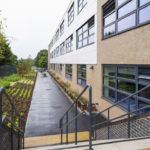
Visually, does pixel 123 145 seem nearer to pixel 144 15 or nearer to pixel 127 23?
pixel 144 15

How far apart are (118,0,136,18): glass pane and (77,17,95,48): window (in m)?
4.77

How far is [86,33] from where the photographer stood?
16.7 m

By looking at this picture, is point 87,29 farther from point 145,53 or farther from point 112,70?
point 145,53

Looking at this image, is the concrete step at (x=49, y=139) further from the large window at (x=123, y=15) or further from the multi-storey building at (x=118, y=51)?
the large window at (x=123, y=15)

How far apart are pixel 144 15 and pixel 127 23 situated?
1369 mm

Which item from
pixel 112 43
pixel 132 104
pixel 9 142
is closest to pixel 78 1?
pixel 112 43

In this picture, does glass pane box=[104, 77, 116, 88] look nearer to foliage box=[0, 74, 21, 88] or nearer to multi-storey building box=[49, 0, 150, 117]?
multi-storey building box=[49, 0, 150, 117]

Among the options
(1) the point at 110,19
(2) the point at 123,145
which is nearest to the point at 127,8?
(1) the point at 110,19

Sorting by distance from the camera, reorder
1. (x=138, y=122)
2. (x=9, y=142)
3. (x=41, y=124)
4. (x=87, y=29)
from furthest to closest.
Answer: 1. (x=87, y=29)
2. (x=41, y=124)
3. (x=138, y=122)
4. (x=9, y=142)

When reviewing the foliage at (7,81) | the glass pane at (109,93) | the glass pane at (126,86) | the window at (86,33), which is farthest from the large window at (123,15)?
the foliage at (7,81)

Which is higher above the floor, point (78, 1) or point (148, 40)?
point (78, 1)

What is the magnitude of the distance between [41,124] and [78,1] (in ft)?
39.3

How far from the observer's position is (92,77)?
14.3 m

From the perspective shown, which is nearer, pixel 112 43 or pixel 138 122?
pixel 138 122
